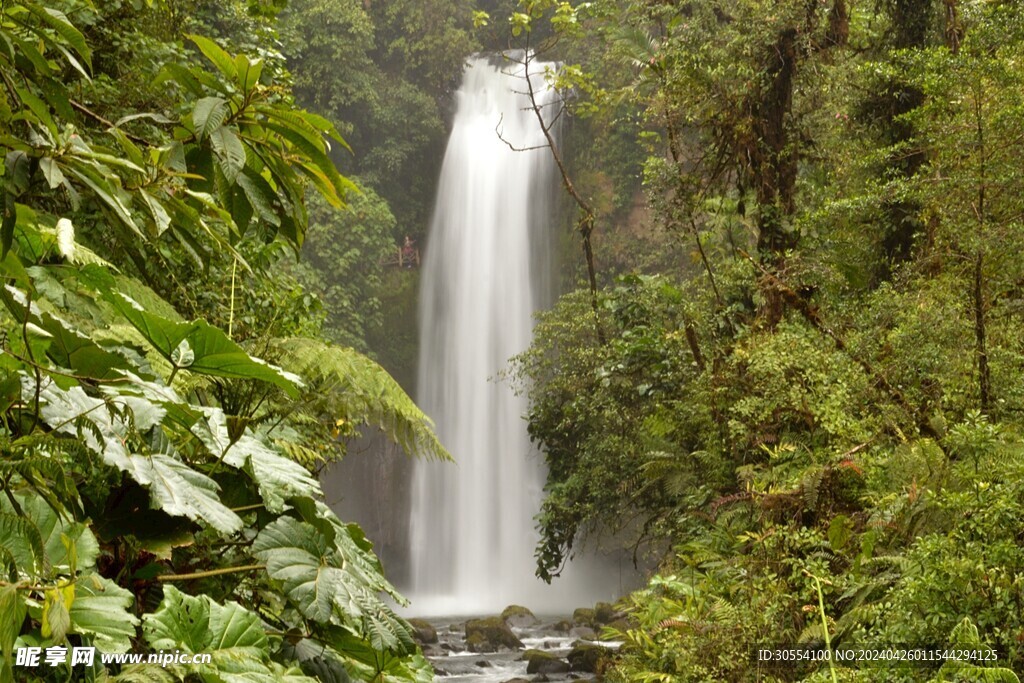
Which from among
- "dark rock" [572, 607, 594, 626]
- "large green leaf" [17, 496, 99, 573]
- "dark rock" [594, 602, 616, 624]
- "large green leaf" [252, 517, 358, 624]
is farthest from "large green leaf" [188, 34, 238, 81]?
"dark rock" [572, 607, 594, 626]

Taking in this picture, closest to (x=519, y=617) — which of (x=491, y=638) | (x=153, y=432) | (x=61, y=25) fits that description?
(x=491, y=638)

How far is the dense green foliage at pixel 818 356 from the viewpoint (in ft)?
13.2

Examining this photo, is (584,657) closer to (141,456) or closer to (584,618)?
(584,618)

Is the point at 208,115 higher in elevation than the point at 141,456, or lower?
higher

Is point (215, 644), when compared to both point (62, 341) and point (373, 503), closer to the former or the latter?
point (62, 341)

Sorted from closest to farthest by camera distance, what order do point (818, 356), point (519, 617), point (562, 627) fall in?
point (818, 356) < point (562, 627) < point (519, 617)

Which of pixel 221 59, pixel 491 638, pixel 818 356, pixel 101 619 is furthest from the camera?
pixel 491 638

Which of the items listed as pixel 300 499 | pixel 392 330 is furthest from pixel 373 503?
pixel 300 499

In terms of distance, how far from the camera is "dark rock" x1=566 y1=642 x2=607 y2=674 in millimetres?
10953

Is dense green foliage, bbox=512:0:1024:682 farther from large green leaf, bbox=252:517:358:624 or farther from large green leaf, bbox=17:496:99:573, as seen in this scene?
large green leaf, bbox=17:496:99:573

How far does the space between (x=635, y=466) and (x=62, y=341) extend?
8.26m

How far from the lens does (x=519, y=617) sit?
1558 cm

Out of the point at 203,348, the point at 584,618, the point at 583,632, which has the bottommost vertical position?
the point at 583,632

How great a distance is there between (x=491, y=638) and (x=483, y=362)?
26.7 feet
